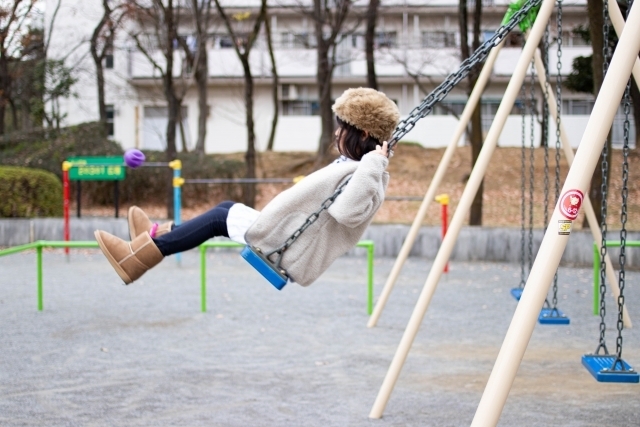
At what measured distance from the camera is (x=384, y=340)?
22.5ft

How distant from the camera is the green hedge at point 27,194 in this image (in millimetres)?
14211

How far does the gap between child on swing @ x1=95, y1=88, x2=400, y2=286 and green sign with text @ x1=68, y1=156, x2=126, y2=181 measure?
9402 mm

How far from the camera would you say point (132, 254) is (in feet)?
13.3

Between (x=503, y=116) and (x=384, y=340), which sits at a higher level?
(x=503, y=116)

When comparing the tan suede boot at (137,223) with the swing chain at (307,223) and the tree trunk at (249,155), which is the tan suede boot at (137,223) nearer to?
the swing chain at (307,223)

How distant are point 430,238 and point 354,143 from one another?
30.4 feet

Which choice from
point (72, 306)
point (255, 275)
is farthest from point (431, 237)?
point (72, 306)

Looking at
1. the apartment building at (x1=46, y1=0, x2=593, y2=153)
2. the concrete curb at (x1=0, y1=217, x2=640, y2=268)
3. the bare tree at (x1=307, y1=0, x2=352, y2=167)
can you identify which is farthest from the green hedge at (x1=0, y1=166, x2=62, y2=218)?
the apartment building at (x1=46, y1=0, x2=593, y2=153)

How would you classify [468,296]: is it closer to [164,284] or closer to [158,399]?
[164,284]

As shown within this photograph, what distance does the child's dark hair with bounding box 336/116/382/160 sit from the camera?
159 inches

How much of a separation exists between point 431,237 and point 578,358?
6986 millimetres

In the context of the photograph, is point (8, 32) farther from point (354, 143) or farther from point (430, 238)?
point (354, 143)

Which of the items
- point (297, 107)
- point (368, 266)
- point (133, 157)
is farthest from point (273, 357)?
point (297, 107)

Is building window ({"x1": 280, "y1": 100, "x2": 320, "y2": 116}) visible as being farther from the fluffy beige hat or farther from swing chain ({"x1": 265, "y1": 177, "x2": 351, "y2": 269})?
swing chain ({"x1": 265, "y1": 177, "x2": 351, "y2": 269})
